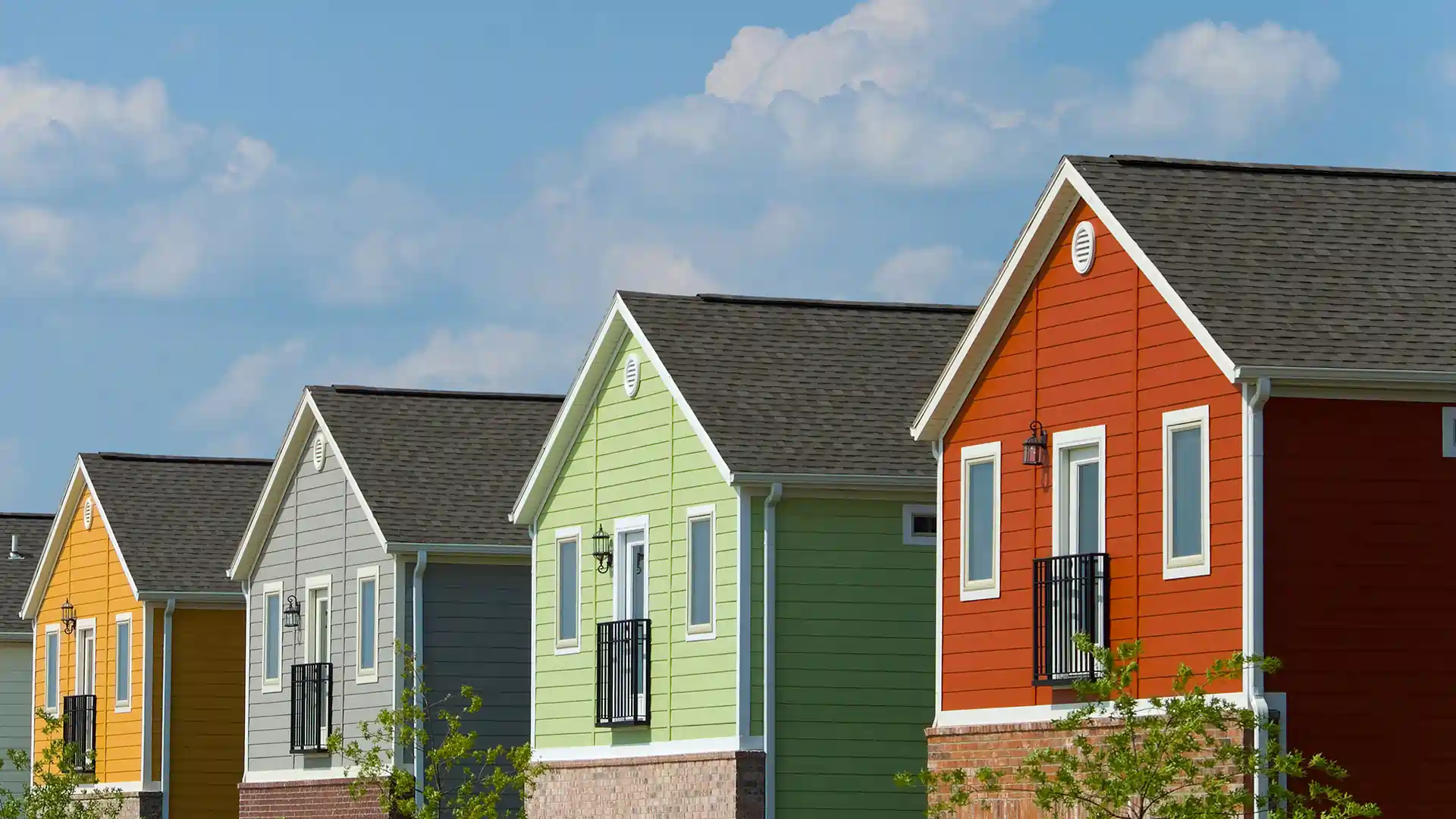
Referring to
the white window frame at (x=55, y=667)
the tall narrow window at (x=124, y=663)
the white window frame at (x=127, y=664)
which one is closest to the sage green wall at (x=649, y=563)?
the white window frame at (x=127, y=664)

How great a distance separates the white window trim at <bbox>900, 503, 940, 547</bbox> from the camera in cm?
2753

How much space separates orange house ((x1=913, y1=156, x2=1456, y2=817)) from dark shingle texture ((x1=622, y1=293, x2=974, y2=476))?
3027 mm

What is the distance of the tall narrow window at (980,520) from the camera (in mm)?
23578

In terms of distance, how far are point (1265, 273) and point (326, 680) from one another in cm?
1769

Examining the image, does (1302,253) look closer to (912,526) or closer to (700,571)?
(912,526)

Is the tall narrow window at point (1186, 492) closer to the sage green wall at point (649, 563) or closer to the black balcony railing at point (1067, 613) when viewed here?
the black balcony railing at point (1067, 613)

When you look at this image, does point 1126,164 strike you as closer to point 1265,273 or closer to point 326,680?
point 1265,273

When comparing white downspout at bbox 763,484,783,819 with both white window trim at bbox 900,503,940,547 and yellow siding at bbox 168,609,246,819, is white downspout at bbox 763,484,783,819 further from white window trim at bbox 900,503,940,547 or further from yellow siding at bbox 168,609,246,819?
yellow siding at bbox 168,609,246,819

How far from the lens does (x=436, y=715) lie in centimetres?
3297

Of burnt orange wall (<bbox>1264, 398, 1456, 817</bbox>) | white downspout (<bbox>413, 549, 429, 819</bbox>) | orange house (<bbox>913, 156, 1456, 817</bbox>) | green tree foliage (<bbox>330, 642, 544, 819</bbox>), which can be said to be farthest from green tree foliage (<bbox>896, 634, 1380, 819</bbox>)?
white downspout (<bbox>413, 549, 429, 819</bbox>)

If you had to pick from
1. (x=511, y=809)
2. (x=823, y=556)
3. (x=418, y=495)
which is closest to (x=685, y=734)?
(x=823, y=556)

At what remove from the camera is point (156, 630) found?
133ft

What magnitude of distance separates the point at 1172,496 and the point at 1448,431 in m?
2.28

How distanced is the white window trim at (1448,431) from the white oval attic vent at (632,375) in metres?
11.4
